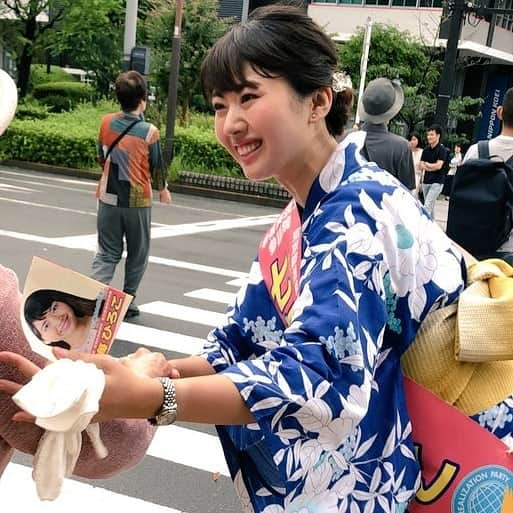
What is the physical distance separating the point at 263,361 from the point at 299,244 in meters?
0.29

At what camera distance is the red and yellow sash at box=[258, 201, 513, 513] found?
1315 millimetres

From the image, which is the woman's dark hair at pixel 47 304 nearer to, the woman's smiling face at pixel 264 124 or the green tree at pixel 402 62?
the woman's smiling face at pixel 264 124

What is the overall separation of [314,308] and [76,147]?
17.1m

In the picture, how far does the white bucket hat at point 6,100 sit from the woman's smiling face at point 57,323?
11.3 inches

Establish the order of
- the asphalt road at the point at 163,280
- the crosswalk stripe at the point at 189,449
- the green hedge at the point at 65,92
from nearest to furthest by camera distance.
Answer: the asphalt road at the point at 163,280
the crosswalk stripe at the point at 189,449
the green hedge at the point at 65,92

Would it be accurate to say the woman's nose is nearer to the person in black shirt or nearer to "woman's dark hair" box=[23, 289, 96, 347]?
"woman's dark hair" box=[23, 289, 96, 347]

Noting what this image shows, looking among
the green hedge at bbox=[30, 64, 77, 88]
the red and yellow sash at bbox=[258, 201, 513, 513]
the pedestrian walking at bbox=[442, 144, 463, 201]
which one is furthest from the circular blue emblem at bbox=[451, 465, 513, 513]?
the green hedge at bbox=[30, 64, 77, 88]

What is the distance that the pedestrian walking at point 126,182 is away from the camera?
5637mm

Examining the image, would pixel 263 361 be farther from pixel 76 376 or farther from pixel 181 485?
pixel 181 485

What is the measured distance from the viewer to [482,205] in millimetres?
3807

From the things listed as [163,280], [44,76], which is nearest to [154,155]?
[163,280]

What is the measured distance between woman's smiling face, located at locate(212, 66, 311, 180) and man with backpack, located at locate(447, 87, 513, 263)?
2680 millimetres

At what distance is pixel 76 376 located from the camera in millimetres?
994

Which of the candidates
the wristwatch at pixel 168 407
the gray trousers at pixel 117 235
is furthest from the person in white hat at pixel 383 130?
the wristwatch at pixel 168 407
